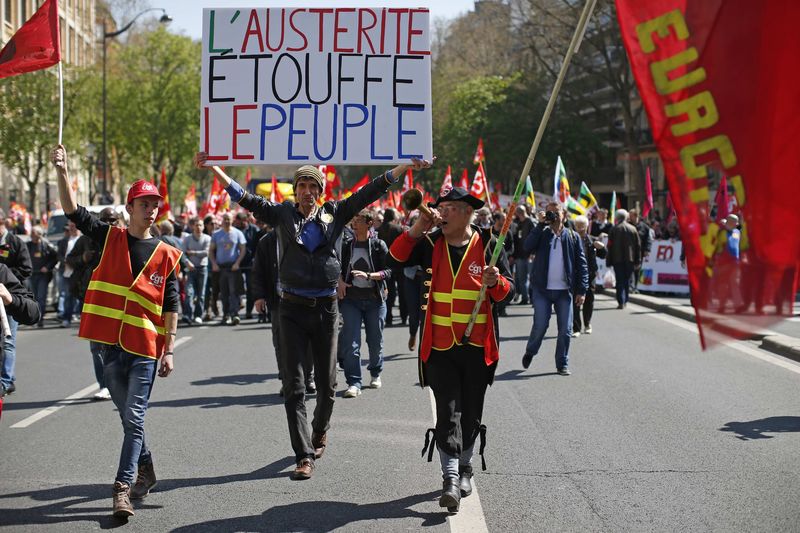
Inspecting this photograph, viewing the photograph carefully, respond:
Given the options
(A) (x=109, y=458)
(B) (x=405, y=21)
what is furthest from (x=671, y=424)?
(A) (x=109, y=458)

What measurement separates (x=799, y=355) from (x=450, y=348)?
799cm

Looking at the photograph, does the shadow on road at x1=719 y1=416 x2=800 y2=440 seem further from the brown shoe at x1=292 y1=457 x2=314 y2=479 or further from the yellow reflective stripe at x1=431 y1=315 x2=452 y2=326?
the brown shoe at x1=292 y1=457 x2=314 y2=479

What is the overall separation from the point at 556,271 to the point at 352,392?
3167 millimetres

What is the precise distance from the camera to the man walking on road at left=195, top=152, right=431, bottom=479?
714 cm

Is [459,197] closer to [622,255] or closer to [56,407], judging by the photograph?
[56,407]

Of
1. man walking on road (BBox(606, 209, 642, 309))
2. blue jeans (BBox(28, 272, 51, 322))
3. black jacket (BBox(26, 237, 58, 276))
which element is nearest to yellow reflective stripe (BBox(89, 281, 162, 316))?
black jacket (BBox(26, 237, 58, 276))

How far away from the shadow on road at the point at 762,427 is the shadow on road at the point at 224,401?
4086mm

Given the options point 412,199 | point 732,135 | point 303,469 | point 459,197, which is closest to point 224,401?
point 303,469

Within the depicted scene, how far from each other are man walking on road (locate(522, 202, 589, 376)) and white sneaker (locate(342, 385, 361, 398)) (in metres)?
2.45

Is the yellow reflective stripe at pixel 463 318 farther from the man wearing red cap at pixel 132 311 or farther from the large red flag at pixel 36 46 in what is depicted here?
the large red flag at pixel 36 46

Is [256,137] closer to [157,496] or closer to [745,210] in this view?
[157,496]

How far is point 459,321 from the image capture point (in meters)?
6.59

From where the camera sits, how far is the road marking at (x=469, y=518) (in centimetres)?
586

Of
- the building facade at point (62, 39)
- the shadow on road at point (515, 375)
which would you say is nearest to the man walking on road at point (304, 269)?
the shadow on road at point (515, 375)
